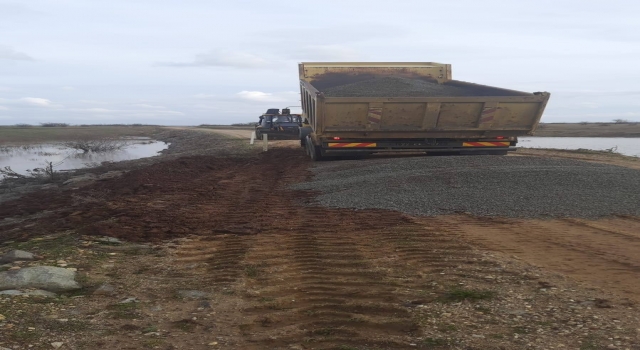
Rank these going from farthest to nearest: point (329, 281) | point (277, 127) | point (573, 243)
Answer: point (277, 127) < point (573, 243) < point (329, 281)

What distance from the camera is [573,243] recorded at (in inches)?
272

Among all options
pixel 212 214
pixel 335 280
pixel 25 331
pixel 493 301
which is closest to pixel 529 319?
pixel 493 301

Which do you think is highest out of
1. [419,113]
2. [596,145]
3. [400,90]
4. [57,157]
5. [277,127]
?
[400,90]

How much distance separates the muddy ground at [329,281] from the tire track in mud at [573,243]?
25mm

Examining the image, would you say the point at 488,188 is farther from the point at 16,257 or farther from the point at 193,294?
the point at 16,257

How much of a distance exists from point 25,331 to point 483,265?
4183 millimetres

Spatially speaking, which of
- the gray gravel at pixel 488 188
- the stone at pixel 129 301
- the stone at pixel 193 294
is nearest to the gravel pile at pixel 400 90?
the gray gravel at pixel 488 188

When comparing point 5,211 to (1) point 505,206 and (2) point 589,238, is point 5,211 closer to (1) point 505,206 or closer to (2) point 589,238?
(1) point 505,206

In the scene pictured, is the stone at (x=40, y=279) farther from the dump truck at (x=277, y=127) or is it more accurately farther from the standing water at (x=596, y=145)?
the dump truck at (x=277, y=127)

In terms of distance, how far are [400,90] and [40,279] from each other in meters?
13.3

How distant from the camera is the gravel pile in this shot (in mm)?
16891

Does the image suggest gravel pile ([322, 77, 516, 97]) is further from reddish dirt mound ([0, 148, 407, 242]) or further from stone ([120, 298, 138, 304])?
stone ([120, 298, 138, 304])

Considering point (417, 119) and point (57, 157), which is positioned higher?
point (417, 119)

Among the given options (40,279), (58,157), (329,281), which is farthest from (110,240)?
(58,157)
